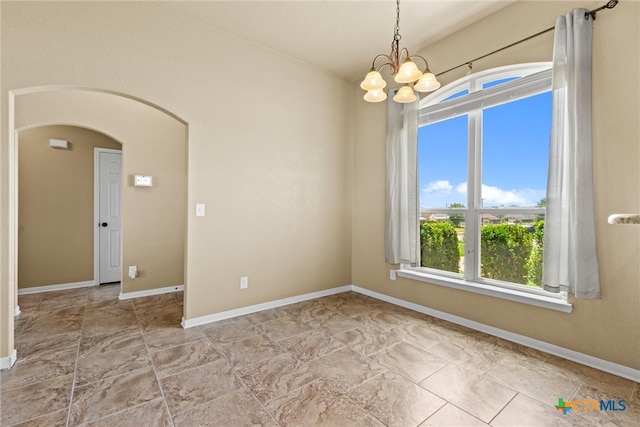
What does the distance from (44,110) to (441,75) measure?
461 centimetres

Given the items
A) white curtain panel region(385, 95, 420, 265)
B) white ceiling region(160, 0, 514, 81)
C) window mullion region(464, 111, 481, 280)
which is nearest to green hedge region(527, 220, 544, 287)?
window mullion region(464, 111, 481, 280)

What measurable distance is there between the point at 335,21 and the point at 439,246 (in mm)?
2691

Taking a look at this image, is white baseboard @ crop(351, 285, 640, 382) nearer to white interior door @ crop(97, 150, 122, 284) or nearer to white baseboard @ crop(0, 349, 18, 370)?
white baseboard @ crop(0, 349, 18, 370)

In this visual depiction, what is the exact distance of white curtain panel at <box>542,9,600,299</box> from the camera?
2129 millimetres

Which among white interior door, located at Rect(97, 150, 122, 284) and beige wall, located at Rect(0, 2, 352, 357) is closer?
beige wall, located at Rect(0, 2, 352, 357)

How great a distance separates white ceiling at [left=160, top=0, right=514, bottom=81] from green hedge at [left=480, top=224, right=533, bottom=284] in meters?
1.91

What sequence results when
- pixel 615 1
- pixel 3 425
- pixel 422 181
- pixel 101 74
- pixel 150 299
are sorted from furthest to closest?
pixel 150 299, pixel 422 181, pixel 101 74, pixel 615 1, pixel 3 425

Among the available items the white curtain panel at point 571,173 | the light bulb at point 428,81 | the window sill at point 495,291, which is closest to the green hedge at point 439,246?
the window sill at point 495,291

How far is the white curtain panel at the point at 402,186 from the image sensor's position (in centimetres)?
333

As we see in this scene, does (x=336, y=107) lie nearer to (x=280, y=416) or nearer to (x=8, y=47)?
(x=8, y=47)

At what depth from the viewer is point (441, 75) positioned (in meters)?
3.15

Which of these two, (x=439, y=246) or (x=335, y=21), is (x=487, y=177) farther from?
(x=335, y=21)

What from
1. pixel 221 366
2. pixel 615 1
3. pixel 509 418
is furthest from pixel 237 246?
pixel 615 1

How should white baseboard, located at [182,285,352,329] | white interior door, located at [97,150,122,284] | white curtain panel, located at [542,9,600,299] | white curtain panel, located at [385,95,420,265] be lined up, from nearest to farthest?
white curtain panel, located at [542,9,600,299], white baseboard, located at [182,285,352,329], white curtain panel, located at [385,95,420,265], white interior door, located at [97,150,122,284]
